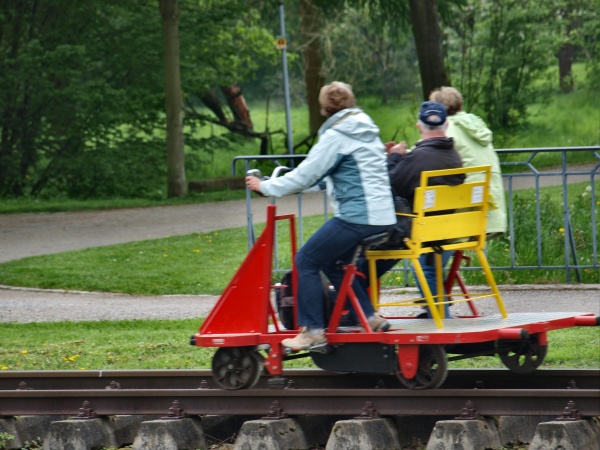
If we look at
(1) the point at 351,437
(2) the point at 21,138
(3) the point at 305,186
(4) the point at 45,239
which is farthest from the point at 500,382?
(2) the point at 21,138

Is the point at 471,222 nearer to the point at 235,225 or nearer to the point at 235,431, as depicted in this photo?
the point at 235,431

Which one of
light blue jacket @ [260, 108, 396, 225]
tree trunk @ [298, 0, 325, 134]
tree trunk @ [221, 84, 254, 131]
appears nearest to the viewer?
light blue jacket @ [260, 108, 396, 225]

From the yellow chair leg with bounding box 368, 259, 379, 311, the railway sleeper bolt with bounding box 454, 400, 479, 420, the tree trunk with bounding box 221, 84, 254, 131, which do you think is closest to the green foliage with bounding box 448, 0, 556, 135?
the tree trunk with bounding box 221, 84, 254, 131

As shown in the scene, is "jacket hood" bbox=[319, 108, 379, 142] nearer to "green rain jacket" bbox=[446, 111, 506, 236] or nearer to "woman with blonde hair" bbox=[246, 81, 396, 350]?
"woman with blonde hair" bbox=[246, 81, 396, 350]

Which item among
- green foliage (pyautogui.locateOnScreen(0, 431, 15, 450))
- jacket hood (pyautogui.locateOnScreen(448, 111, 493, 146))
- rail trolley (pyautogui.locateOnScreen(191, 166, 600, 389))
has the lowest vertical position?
green foliage (pyautogui.locateOnScreen(0, 431, 15, 450))

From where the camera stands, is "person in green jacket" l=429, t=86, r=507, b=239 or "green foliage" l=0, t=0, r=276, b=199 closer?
"person in green jacket" l=429, t=86, r=507, b=239

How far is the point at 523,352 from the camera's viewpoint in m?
Answer: 7.56

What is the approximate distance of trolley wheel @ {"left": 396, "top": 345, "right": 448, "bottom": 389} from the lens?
22.8ft

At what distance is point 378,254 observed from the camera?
7.39 m

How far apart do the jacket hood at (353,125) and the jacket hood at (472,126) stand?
1.47 m

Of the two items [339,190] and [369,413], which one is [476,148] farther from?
[369,413]

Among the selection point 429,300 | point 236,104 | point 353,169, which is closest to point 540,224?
point 429,300

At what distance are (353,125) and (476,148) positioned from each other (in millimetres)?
1732

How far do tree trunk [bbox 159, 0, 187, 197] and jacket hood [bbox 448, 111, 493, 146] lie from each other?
15542 millimetres
